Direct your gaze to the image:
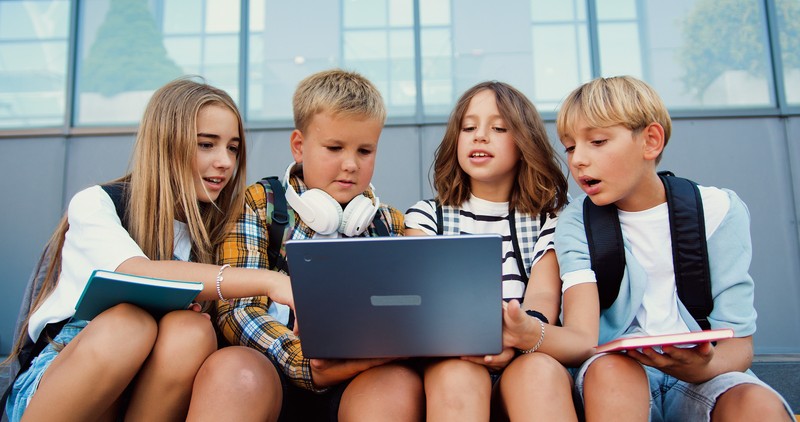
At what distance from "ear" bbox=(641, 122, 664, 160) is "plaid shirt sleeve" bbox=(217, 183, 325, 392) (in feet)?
3.87

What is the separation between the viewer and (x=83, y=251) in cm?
167

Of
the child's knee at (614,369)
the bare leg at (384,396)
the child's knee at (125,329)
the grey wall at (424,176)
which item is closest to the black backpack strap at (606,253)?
the child's knee at (614,369)

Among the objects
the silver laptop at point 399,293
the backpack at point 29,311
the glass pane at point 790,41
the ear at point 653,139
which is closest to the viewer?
the silver laptop at point 399,293

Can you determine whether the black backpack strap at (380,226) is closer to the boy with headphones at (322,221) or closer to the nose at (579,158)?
the boy with headphones at (322,221)

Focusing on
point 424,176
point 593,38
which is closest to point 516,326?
point 424,176

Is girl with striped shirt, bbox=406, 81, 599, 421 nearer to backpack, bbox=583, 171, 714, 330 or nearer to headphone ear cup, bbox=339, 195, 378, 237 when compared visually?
backpack, bbox=583, 171, 714, 330

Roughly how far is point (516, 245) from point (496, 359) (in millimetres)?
717

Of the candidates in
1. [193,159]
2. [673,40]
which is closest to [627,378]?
[193,159]

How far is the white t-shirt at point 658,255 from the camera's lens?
71.7 inches

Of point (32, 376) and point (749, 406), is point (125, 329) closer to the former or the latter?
point (32, 376)

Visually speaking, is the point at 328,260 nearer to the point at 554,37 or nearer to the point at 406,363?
the point at 406,363

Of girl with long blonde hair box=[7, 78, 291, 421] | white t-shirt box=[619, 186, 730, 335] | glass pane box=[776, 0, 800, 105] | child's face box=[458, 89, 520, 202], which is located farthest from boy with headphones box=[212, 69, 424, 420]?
glass pane box=[776, 0, 800, 105]

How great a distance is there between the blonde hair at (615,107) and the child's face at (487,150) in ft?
0.85

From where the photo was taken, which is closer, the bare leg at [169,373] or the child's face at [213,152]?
the bare leg at [169,373]
